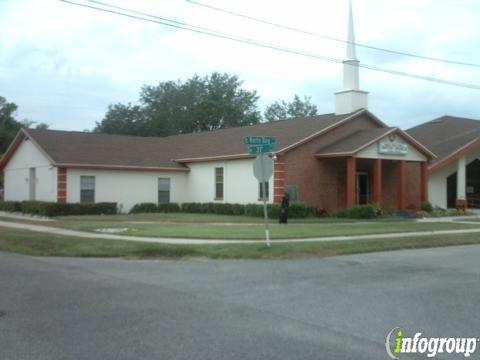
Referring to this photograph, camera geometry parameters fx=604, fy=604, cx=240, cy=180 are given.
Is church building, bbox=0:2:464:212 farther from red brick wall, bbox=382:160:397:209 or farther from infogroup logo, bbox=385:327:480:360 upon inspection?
infogroup logo, bbox=385:327:480:360

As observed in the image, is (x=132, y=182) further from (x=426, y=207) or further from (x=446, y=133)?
(x=446, y=133)

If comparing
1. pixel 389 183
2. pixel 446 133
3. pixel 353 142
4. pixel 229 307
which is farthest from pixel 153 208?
pixel 229 307

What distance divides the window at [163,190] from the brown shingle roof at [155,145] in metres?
0.90

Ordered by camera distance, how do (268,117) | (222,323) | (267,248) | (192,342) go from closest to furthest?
(192,342) < (222,323) < (267,248) < (268,117)

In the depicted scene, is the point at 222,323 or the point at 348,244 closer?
the point at 222,323

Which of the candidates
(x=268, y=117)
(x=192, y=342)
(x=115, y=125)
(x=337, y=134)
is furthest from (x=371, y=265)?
(x=268, y=117)

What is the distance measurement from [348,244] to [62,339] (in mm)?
11127

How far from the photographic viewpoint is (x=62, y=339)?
730 centimetres

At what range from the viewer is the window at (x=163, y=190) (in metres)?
35.7

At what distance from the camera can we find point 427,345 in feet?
23.1

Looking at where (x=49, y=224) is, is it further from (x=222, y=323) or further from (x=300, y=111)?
(x=300, y=111)

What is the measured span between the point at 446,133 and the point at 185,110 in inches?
1301

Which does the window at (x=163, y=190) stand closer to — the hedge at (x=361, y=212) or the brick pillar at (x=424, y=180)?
the hedge at (x=361, y=212)

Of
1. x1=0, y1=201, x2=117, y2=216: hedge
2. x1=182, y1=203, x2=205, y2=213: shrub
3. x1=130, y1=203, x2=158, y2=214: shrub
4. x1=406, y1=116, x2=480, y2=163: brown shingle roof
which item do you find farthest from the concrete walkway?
x1=406, y1=116, x2=480, y2=163: brown shingle roof
